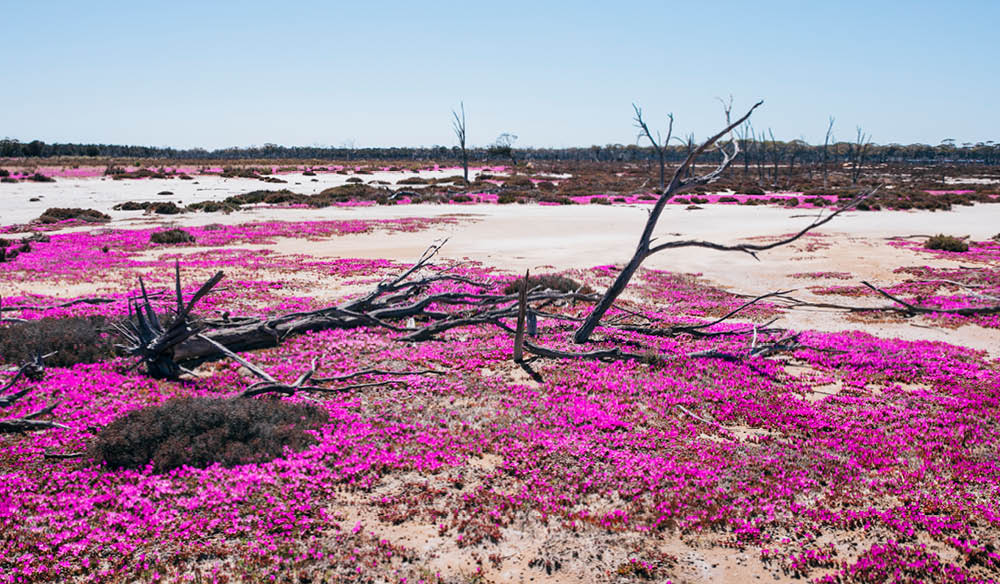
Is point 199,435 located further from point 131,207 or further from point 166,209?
point 131,207

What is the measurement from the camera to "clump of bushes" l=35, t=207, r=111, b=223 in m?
33.7

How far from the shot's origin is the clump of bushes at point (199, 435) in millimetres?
6730

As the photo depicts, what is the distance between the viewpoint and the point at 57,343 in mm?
10320

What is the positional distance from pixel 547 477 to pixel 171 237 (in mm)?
25301

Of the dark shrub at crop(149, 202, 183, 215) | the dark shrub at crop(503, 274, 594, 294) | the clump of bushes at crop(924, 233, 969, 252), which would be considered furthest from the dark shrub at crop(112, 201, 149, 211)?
the clump of bushes at crop(924, 233, 969, 252)

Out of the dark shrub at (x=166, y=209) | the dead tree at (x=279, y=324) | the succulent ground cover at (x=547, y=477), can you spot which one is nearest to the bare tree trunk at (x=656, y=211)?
the succulent ground cover at (x=547, y=477)

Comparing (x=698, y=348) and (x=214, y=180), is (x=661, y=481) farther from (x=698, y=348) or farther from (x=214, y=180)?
(x=214, y=180)

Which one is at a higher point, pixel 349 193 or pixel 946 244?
pixel 349 193

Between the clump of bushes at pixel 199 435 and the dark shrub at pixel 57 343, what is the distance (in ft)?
12.0

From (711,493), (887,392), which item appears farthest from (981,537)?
(887,392)

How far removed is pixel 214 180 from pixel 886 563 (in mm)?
69864

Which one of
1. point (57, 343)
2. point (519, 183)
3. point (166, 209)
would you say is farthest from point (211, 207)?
point (519, 183)

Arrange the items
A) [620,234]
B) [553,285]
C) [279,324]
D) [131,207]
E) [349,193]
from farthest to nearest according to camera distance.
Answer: [349,193], [131,207], [620,234], [553,285], [279,324]

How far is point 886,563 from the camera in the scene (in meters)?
5.27
